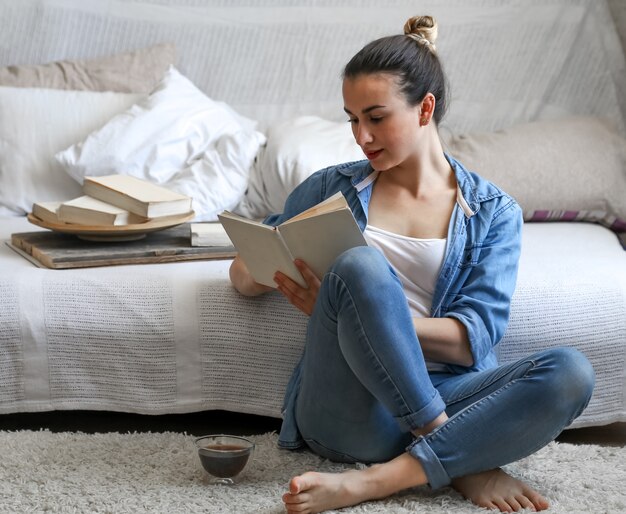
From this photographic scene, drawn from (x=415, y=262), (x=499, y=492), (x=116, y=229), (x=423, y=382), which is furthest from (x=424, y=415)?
(x=116, y=229)

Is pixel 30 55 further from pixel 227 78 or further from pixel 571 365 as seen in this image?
pixel 571 365

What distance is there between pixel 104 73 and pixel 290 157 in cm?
69

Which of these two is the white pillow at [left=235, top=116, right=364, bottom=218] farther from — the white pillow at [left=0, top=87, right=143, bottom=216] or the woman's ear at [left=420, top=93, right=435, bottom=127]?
the woman's ear at [left=420, top=93, right=435, bottom=127]

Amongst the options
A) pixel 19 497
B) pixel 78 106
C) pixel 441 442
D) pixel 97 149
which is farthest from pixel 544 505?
pixel 78 106

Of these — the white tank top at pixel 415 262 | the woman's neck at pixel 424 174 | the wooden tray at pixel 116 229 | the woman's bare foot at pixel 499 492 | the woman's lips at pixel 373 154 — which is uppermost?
the woman's lips at pixel 373 154

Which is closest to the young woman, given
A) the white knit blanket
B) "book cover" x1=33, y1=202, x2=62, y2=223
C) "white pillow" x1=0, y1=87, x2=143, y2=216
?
the white knit blanket

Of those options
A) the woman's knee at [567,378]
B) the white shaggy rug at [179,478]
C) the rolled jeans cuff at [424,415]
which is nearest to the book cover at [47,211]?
the white shaggy rug at [179,478]

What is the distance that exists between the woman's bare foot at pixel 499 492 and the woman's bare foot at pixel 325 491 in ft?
0.55

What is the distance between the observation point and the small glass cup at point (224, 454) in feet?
5.32

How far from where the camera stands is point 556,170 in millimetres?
2551

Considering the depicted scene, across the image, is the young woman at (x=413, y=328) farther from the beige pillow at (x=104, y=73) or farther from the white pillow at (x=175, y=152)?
the beige pillow at (x=104, y=73)

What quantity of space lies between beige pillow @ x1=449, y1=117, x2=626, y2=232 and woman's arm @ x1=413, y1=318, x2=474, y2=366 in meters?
0.96

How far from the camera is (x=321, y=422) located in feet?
5.51

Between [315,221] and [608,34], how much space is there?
1.72m
